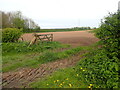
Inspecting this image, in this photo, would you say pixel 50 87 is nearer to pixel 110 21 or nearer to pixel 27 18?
pixel 110 21

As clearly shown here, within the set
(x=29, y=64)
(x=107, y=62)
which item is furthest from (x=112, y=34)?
(x=29, y=64)

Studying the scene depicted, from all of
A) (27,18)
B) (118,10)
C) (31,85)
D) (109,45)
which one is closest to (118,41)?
(109,45)

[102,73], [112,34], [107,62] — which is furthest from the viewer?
[112,34]

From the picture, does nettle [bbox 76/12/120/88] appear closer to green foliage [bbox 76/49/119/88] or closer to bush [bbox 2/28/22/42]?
green foliage [bbox 76/49/119/88]

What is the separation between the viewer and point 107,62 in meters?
3.35

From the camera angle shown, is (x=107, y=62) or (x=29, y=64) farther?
(x=29, y=64)

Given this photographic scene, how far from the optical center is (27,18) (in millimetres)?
46000

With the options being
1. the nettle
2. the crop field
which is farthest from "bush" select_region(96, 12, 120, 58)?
the crop field

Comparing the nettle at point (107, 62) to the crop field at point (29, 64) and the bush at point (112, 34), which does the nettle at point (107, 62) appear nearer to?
the bush at point (112, 34)

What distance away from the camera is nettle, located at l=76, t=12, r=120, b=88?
306 centimetres

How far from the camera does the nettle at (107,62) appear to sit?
121 inches

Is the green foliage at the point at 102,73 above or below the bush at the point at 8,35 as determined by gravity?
below

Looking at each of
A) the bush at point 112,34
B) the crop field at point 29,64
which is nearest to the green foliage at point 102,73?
the bush at point 112,34

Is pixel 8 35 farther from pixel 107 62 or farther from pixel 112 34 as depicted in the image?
pixel 107 62
